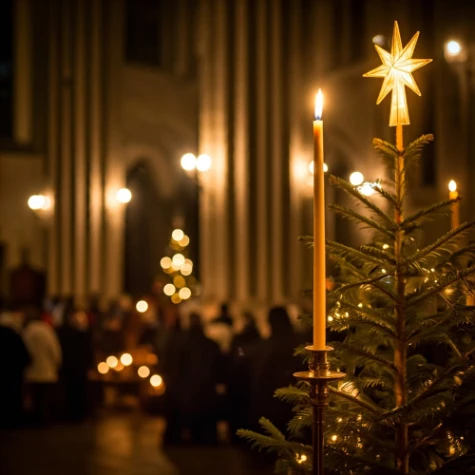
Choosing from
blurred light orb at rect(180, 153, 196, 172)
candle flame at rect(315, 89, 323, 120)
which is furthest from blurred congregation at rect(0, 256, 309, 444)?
candle flame at rect(315, 89, 323, 120)

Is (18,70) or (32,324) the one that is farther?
(18,70)

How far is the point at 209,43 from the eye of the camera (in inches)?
674

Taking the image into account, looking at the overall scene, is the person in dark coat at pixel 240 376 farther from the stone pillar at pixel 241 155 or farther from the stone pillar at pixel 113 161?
the stone pillar at pixel 113 161

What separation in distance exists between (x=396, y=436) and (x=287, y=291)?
13.7 m

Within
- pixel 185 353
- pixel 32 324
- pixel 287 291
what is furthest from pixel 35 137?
pixel 185 353

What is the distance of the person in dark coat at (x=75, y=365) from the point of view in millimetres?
13461

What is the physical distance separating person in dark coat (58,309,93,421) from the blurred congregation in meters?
0.01

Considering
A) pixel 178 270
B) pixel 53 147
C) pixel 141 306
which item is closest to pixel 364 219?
pixel 141 306

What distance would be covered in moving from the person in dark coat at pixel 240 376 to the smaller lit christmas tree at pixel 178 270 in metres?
13.8

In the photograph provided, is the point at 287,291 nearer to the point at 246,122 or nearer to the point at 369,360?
the point at 246,122

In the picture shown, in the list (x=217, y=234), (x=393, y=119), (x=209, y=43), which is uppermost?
(x=209, y=43)

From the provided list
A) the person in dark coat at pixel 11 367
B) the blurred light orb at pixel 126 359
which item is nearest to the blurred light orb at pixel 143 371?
the blurred light orb at pixel 126 359

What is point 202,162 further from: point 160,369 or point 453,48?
point 453,48

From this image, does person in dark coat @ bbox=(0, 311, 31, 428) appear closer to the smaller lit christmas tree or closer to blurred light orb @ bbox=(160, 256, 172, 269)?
the smaller lit christmas tree
